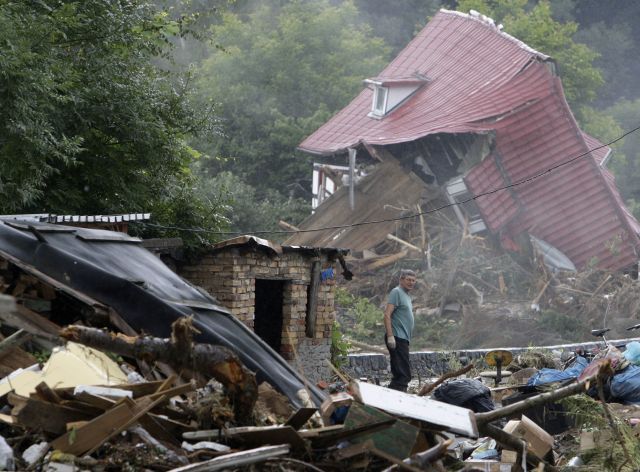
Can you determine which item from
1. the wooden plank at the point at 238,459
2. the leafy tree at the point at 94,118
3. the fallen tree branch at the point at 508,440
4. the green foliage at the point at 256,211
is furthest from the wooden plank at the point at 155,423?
the green foliage at the point at 256,211

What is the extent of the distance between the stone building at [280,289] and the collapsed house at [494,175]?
14394mm

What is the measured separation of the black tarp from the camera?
305 inches

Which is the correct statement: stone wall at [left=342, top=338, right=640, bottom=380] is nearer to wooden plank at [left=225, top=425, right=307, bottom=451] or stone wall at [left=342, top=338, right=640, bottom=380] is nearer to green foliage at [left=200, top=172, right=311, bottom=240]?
wooden plank at [left=225, top=425, right=307, bottom=451]

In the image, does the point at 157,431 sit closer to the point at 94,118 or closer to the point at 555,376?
the point at 555,376

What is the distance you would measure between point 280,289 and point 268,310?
17.5 inches

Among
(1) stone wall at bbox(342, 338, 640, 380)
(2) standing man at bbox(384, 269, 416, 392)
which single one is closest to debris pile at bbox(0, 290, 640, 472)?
(2) standing man at bbox(384, 269, 416, 392)

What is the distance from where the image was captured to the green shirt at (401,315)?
12.4m

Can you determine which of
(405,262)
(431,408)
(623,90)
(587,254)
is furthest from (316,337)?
(623,90)

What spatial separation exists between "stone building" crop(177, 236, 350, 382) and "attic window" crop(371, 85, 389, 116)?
2140cm

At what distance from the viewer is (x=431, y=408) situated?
269 inches

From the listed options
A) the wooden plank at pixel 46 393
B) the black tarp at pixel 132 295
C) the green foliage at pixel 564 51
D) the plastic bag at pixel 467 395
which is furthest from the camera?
the green foliage at pixel 564 51

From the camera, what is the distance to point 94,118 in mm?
14383

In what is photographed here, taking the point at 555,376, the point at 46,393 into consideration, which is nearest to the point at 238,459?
the point at 46,393

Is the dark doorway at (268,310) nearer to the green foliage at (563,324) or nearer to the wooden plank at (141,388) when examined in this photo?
the wooden plank at (141,388)
